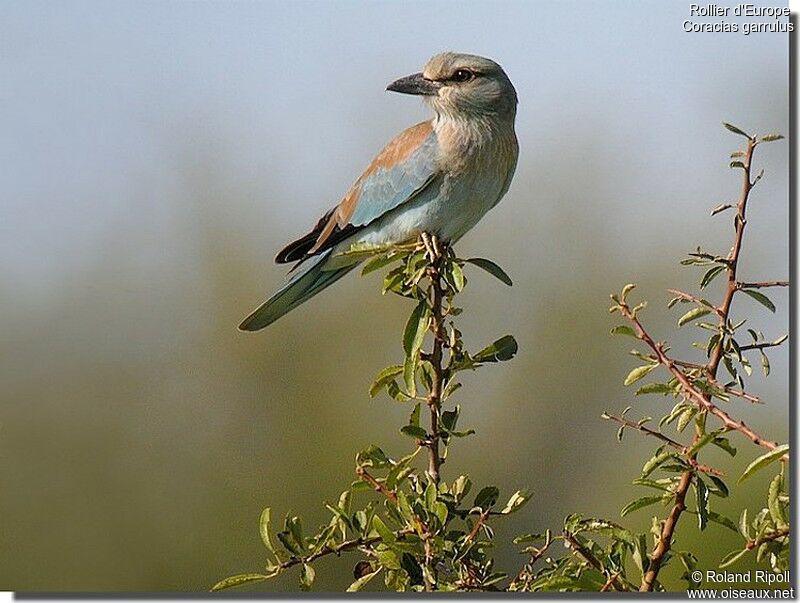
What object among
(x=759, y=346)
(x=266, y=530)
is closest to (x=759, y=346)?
(x=759, y=346)

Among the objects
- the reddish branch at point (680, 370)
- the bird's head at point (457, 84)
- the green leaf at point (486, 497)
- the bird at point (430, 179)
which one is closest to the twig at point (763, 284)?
the reddish branch at point (680, 370)

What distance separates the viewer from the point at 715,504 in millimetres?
3145

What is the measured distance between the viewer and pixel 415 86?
297 cm

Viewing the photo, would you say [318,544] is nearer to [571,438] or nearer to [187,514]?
[187,514]

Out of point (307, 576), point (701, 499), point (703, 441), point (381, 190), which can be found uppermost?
point (381, 190)

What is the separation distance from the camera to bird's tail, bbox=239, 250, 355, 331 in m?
3.05

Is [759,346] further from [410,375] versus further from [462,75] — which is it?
[462,75]

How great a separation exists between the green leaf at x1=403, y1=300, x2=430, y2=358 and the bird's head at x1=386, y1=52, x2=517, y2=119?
3.34 feet

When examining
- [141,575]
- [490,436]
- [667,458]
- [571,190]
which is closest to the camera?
[667,458]

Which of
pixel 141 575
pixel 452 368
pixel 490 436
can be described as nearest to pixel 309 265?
pixel 452 368

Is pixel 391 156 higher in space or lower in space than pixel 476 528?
higher

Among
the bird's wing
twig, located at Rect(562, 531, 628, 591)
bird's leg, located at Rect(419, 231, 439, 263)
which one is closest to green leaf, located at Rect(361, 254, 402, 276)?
bird's leg, located at Rect(419, 231, 439, 263)

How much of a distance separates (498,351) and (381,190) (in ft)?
3.54

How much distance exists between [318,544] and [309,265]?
1348mm
